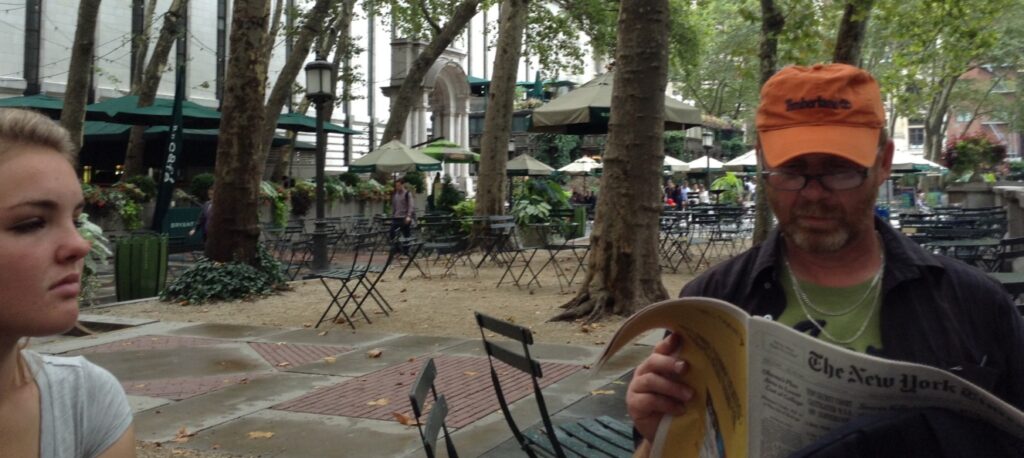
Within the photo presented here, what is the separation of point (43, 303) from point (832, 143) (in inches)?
57.6

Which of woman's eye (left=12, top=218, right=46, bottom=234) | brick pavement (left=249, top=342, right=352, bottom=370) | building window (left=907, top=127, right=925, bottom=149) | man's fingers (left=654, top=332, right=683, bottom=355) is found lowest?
brick pavement (left=249, top=342, right=352, bottom=370)

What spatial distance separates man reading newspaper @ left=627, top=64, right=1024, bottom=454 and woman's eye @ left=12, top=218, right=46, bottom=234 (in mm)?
1118

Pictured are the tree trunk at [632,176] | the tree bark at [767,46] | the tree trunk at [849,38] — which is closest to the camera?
the tree trunk at [632,176]

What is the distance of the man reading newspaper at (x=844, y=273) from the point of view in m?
1.72

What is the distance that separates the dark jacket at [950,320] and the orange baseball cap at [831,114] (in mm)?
244

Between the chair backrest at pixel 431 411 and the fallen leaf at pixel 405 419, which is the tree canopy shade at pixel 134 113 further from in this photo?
the chair backrest at pixel 431 411

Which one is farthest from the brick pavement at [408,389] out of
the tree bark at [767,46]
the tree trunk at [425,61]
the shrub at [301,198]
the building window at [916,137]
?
the building window at [916,137]

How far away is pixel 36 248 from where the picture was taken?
1366mm

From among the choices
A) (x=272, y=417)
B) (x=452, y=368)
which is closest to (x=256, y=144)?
(x=452, y=368)

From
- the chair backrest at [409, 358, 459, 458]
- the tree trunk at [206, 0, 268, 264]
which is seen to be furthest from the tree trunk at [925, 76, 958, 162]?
the chair backrest at [409, 358, 459, 458]

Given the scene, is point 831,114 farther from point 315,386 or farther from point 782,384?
point 315,386

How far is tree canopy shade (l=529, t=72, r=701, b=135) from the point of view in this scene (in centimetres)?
1233

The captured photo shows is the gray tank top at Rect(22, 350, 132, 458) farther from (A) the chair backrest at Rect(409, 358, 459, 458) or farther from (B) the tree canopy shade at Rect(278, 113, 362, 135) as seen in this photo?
(B) the tree canopy shade at Rect(278, 113, 362, 135)

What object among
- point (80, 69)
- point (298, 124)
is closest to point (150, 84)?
point (298, 124)
